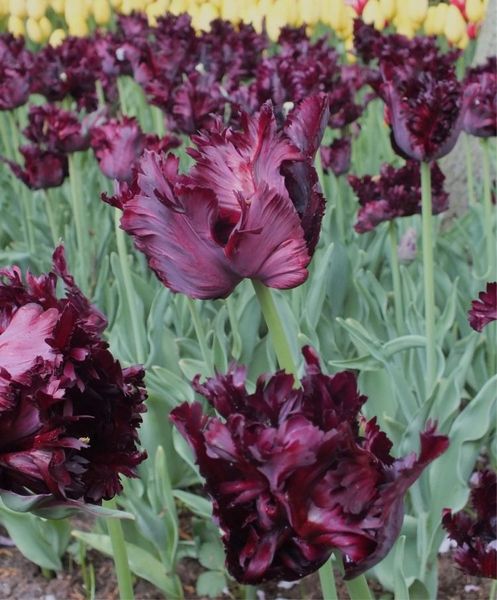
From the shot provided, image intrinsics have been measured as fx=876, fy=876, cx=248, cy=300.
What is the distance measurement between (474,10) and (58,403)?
11.2 feet

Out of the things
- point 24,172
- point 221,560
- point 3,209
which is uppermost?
point 24,172

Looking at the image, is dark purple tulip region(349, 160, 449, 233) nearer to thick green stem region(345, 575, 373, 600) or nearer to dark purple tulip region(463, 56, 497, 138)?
dark purple tulip region(463, 56, 497, 138)

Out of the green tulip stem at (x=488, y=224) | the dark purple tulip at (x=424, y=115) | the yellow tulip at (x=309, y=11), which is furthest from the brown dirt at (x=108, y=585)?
the yellow tulip at (x=309, y=11)

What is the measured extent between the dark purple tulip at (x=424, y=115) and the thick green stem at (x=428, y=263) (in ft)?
0.14

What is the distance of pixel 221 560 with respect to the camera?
1655 millimetres

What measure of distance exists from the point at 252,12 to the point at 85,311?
3.66 m

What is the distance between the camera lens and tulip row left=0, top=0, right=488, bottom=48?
3.69m

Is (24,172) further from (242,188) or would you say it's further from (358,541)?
(358,541)

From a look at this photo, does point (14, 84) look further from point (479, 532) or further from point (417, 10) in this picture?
point (417, 10)

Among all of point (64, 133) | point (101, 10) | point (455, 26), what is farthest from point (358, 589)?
point (101, 10)

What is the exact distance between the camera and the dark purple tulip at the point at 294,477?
0.58 m

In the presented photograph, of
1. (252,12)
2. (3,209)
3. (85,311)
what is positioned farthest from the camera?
(252,12)

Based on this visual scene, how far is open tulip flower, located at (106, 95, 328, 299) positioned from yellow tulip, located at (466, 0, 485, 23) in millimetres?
3200

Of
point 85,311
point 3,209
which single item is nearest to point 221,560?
point 85,311
